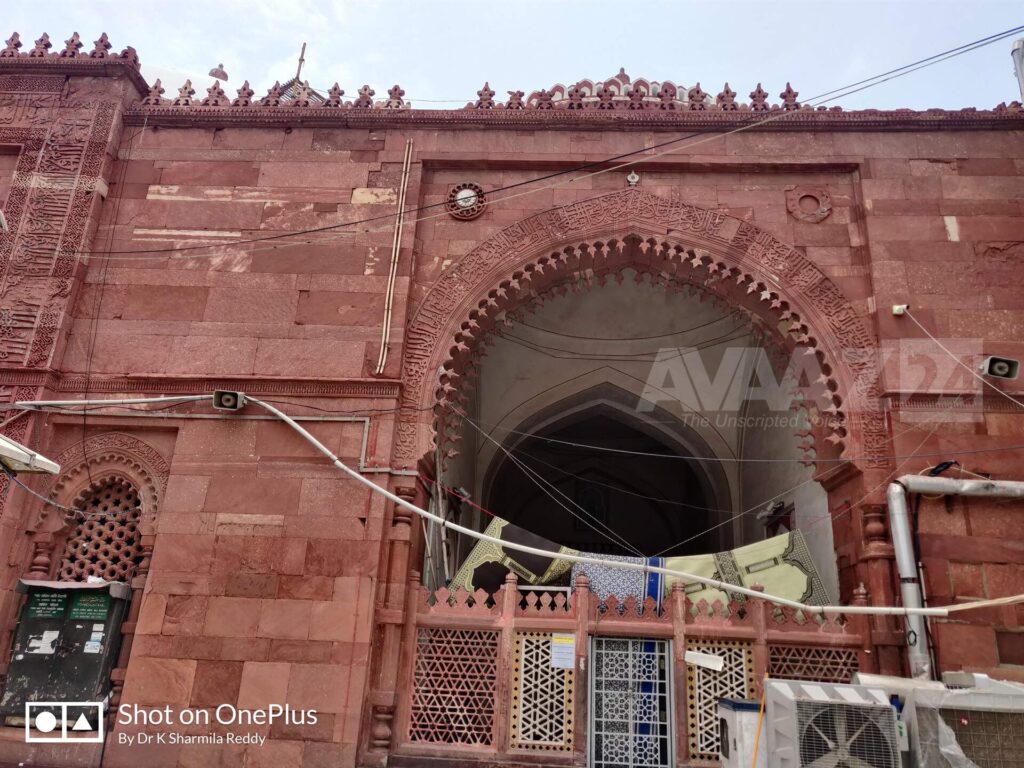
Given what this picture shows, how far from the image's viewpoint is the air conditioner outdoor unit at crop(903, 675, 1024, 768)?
4117mm

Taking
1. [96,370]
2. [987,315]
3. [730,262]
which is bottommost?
[96,370]

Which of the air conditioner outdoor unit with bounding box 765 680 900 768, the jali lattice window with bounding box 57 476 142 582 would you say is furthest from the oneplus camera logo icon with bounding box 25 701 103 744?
the air conditioner outdoor unit with bounding box 765 680 900 768

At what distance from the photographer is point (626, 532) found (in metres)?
13.5

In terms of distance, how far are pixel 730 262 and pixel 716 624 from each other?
3043mm

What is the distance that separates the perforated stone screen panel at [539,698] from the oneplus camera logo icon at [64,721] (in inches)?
117

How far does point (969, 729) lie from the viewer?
4.18 m

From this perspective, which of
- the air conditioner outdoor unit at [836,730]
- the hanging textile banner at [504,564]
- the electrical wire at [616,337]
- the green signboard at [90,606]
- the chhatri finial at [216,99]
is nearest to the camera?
the air conditioner outdoor unit at [836,730]

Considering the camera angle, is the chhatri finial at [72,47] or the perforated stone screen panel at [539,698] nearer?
the perforated stone screen panel at [539,698]

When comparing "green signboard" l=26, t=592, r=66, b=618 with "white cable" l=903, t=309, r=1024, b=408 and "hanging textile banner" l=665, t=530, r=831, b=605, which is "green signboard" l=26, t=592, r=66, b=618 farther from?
"white cable" l=903, t=309, r=1024, b=408

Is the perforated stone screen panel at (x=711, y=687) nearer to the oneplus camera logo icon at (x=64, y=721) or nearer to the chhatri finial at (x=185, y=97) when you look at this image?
the oneplus camera logo icon at (x=64, y=721)

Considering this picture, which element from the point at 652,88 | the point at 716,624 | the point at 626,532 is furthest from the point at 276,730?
the point at 626,532

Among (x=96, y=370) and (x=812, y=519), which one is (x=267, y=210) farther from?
(x=812, y=519)

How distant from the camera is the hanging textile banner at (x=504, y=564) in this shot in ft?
21.0

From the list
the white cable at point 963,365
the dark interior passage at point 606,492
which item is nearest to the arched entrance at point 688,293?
the white cable at point 963,365
